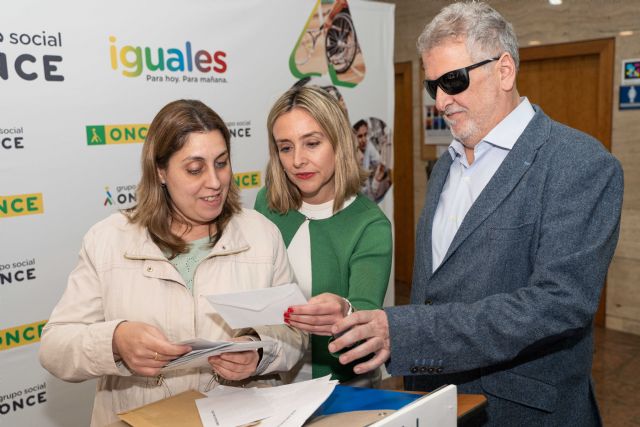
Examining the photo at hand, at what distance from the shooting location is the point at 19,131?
105 inches

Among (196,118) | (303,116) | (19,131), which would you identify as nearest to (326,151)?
(303,116)

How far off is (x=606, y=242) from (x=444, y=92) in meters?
0.61

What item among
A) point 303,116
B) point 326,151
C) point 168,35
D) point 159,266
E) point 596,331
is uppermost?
point 168,35

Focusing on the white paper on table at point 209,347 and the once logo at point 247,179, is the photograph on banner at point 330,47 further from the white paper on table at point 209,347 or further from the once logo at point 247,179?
the white paper on table at point 209,347

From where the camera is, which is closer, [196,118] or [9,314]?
[196,118]

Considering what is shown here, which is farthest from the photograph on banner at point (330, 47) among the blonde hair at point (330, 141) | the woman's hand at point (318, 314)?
the woman's hand at point (318, 314)

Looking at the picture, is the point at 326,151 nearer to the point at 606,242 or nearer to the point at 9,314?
the point at 606,242

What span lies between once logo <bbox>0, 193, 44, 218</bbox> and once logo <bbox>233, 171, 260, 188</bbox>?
1137 mm

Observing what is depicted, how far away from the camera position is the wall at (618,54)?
4.91 m

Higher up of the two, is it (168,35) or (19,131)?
(168,35)

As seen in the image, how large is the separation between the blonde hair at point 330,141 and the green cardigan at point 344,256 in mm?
89

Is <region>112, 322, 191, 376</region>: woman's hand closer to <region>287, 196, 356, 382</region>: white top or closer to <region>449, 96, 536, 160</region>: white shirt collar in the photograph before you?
<region>287, 196, 356, 382</region>: white top

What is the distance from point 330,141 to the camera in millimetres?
2096

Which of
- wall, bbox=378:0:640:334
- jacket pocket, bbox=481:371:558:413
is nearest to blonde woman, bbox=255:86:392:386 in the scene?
jacket pocket, bbox=481:371:558:413
